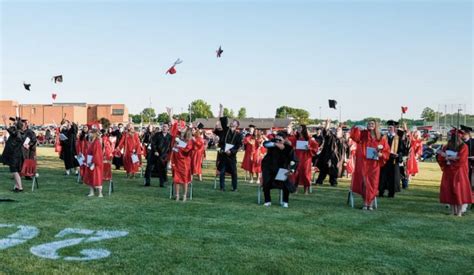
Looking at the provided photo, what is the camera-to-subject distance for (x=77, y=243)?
24.6 feet

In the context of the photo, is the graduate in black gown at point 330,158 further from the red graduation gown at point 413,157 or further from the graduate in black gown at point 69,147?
the graduate in black gown at point 69,147

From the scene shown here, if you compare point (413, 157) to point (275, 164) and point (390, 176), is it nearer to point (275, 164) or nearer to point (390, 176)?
point (390, 176)

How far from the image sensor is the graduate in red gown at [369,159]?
11.1 m

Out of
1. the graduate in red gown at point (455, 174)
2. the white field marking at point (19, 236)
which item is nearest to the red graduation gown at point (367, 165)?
the graduate in red gown at point (455, 174)

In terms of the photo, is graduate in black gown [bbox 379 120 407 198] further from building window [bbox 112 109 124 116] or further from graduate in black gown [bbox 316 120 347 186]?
building window [bbox 112 109 124 116]

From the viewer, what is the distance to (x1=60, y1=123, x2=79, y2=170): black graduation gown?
58.6ft

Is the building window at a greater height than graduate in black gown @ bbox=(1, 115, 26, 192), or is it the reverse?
the building window

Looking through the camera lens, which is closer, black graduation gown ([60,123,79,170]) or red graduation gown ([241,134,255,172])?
red graduation gown ([241,134,255,172])

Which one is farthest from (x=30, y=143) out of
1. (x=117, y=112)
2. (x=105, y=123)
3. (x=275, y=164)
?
(x=117, y=112)

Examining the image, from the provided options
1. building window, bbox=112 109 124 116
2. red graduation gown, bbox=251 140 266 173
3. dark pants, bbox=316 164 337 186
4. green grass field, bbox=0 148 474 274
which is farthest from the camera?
building window, bbox=112 109 124 116

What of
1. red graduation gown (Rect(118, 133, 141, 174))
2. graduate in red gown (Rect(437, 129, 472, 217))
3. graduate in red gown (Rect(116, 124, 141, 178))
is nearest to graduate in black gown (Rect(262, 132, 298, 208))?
graduate in red gown (Rect(437, 129, 472, 217))

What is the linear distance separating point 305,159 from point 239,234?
627 centimetres

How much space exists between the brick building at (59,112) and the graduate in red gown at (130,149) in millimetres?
80375

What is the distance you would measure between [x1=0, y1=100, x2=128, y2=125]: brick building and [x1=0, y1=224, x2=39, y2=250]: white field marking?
8992 centimetres
